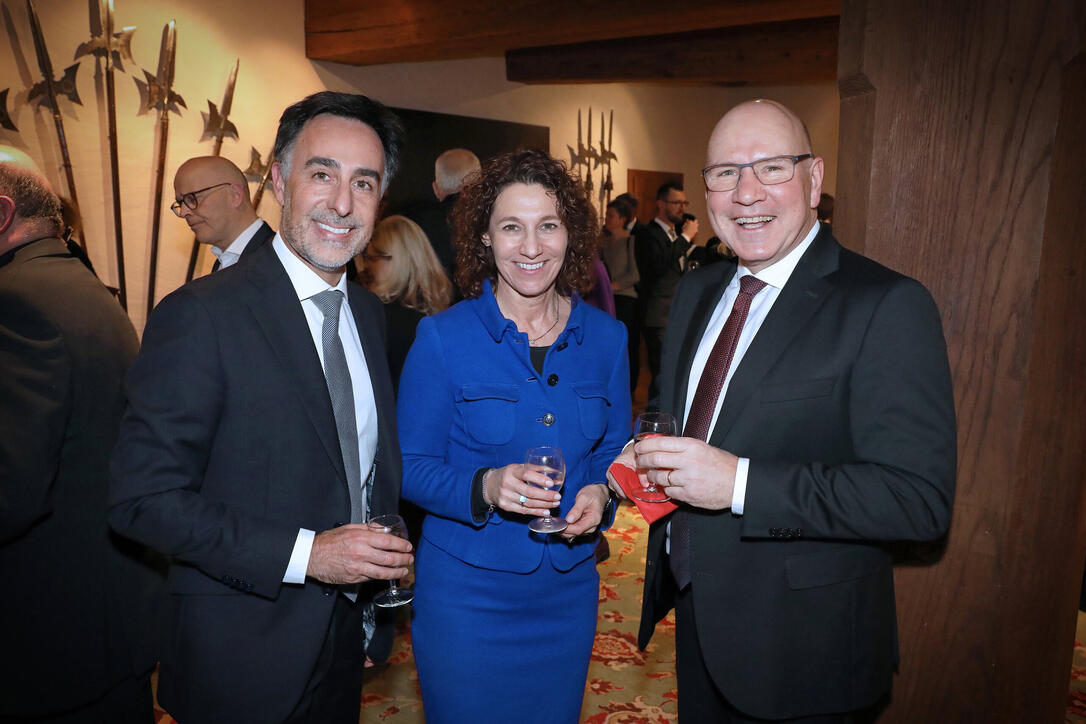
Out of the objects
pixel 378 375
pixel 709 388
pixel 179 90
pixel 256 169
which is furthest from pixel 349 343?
pixel 256 169

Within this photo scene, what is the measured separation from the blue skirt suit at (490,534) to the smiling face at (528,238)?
126 mm

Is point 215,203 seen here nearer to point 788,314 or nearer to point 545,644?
point 545,644

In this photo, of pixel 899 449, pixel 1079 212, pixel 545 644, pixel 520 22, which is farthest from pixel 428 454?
pixel 520 22

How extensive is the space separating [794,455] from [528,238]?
3.06ft

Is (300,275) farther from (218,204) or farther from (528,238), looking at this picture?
(218,204)

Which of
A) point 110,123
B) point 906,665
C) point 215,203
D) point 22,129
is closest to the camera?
point 906,665

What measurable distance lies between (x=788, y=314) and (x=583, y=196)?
2.66ft

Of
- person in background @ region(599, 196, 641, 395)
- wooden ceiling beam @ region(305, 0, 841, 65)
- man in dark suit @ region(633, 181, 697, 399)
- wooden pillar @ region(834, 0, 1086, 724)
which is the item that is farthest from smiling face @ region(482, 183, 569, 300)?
person in background @ region(599, 196, 641, 395)

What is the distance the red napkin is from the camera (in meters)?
1.70

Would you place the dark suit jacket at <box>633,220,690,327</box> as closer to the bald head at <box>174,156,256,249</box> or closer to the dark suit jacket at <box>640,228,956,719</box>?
the bald head at <box>174,156,256,249</box>

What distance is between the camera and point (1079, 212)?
1.97 meters

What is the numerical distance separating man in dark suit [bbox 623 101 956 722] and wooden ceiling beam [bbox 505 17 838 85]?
699cm

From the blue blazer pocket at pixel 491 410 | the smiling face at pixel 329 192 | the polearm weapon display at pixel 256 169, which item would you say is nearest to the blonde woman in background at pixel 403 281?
the blue blazer pocket at pixel 491 410

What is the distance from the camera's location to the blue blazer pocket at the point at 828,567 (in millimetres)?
1594
